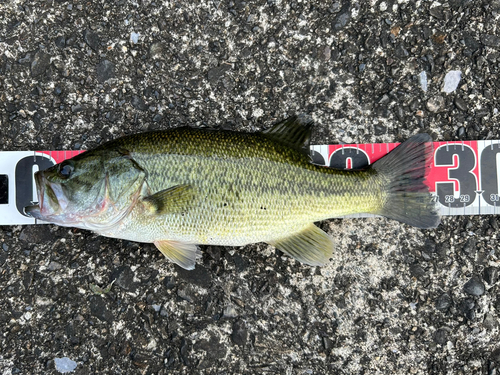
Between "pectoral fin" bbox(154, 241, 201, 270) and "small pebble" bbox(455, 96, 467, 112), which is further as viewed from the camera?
"small pebble" bbox(455, 96, 467, 112)

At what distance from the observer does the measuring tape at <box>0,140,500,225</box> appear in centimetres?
277

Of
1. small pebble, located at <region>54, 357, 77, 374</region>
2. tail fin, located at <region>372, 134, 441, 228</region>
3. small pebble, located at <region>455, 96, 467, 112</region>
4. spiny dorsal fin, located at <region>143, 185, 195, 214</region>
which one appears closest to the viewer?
spiny dorsal fin, located at <region>143, 185, 195, 214</region>

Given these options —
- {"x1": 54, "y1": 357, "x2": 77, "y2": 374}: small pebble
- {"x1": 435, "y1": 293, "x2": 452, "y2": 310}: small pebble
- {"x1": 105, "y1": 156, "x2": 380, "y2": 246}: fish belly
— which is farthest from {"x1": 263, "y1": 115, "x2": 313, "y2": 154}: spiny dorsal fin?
{"x1": 54, "y1": 357, "x2": 77, "y2": 374}: small pebble

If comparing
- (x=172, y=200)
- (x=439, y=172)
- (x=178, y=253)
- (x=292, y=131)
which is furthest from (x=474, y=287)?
(x=172, y=200)

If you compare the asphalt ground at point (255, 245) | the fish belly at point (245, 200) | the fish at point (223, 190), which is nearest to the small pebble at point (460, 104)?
the asphalt ground at point (255, 245)

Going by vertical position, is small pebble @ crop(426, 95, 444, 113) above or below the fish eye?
above

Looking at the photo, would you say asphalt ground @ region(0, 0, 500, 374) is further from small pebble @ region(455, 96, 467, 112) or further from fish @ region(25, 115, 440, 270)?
fish @ region(25, 115, 440, 270)

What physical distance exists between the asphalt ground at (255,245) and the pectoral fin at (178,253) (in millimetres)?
237

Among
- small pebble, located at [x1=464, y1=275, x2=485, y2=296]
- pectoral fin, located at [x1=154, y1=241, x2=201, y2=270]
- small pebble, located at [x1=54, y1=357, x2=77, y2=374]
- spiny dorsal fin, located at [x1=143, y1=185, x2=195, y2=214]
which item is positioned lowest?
small pebble, located at [x1=54, y1=357, x2=77, y2=374]

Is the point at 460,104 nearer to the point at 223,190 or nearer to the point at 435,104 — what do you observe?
the point at 435,104

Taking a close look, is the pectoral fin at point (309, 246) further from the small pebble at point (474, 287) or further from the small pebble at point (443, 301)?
the small pebble at point (474, 287)

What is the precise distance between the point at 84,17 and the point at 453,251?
3341 mm

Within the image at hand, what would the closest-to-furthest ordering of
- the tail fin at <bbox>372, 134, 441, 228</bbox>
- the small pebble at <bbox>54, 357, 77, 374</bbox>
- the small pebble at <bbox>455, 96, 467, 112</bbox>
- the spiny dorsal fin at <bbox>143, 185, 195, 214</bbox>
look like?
the spiny dorsal fin at <bbox>143, 185, 195, 214</bbox> → the tail fin at <bbox>372, 134, 441, 228</bbox> → the small pebble at <bbox>54, 357, 77, 374</bbox> → the small pebble at <bbox>455, 96, 467, 112</bbox>

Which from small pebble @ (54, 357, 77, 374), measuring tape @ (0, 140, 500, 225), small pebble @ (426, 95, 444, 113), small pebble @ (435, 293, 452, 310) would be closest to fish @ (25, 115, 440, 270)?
measuring tape @ (0, 140, 500, 225)
